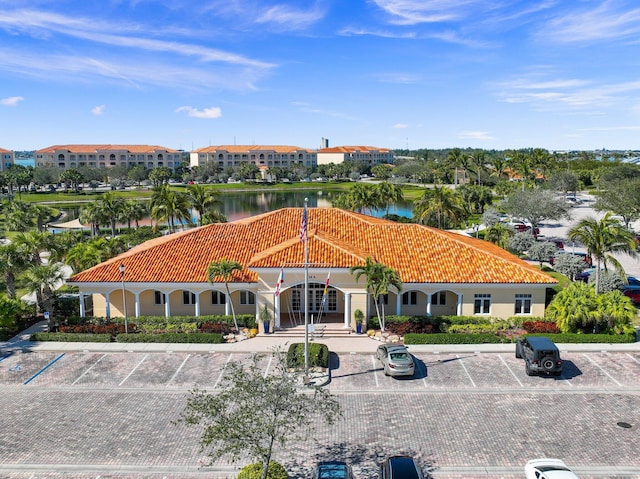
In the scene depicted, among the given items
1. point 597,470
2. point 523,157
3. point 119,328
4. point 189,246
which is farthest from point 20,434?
point 523,157

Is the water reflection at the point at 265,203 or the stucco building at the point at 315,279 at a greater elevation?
the stucco building at the point at 315,279

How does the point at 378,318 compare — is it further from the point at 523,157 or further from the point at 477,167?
the point at 523,157

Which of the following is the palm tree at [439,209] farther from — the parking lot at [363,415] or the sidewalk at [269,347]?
the parking lot at [363,415]

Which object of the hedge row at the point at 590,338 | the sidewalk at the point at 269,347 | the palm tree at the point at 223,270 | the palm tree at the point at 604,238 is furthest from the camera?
the palm tree at the point at 604,238

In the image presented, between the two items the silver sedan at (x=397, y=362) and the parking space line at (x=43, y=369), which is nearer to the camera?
the silver sedan at (x=397, y=362)

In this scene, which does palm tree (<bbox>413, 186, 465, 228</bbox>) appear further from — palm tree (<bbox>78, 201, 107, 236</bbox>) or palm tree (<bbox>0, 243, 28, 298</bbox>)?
palm tree (<bbox>0, 243, 28, 298</bbox>)

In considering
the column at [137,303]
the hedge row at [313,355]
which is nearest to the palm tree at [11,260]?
the column at [137,303]
